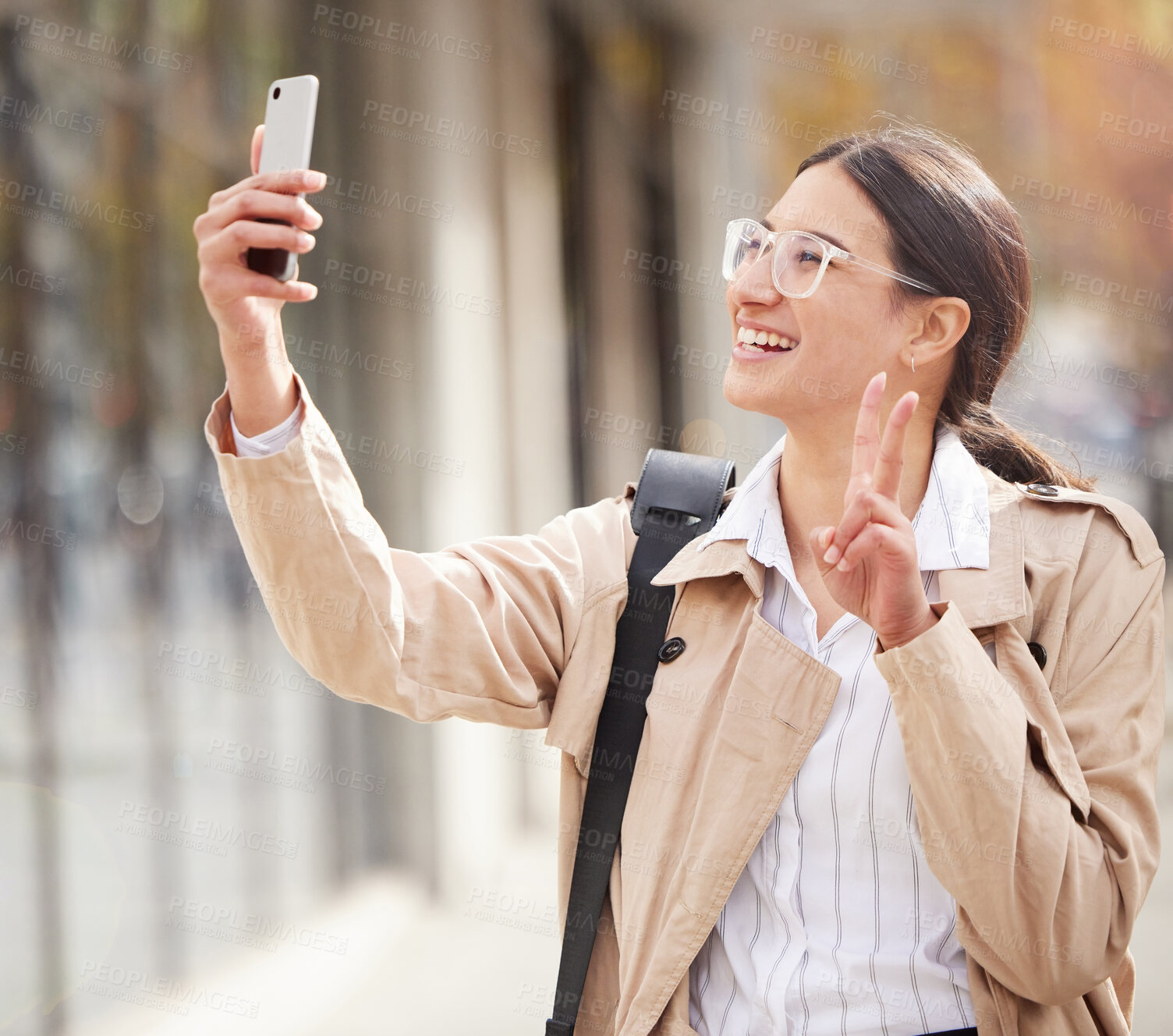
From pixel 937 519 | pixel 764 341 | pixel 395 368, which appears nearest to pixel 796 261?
pixel 764 341

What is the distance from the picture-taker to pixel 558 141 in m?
4.14

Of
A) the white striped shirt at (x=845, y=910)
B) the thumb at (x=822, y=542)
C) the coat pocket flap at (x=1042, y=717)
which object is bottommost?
the white striped shirt at (x=845, y=910)

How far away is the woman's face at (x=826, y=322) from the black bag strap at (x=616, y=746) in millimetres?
224

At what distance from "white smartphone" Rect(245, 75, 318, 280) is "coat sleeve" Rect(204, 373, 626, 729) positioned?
0.16m

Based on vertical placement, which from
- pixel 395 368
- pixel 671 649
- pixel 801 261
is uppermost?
pixel 801 261

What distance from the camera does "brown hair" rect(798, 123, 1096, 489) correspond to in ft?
5.31

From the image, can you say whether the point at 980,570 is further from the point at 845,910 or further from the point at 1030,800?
the point at 845,910

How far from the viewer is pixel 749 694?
1456mm

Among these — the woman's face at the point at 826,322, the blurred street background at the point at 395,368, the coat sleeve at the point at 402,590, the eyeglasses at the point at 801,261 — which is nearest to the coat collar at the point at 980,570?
the coat sleeve at the point at 402,590

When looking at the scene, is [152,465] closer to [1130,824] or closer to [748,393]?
[748,393]

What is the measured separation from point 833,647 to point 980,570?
22 centimetres

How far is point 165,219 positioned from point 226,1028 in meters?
1.98

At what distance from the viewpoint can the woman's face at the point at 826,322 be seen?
1.58 metres

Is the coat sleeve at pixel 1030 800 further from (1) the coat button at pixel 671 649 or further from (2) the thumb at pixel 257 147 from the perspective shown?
(2) the thumb at pixel 257 147
